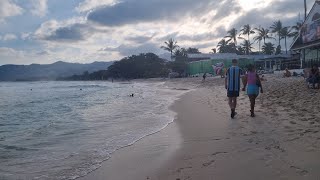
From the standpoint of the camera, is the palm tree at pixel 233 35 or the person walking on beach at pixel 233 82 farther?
the palm tree at pixel 233 35

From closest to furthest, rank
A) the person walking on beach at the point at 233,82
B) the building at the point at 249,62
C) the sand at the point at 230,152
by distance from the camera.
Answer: the sand at the point at 230,152 → the person walking on beach at the point at 233,82 → the building at the point at 249,62

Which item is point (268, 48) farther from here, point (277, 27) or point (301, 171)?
point (301, 171)

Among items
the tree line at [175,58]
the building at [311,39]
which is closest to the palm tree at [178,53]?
the tree line at [175,58]

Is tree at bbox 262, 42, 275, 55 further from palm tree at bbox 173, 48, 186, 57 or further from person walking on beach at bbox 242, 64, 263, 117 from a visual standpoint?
person walking on beach at bbox 242, 64, 263, 117

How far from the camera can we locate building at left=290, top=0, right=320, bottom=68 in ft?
98.1

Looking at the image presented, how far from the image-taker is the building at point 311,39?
29.9 meters

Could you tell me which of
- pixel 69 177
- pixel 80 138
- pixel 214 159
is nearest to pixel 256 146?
pixel 214 159

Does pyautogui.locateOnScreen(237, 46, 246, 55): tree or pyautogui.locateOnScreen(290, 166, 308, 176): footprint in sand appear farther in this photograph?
pyautogui.locateOnScreen(237, 46, 246, 55): tree

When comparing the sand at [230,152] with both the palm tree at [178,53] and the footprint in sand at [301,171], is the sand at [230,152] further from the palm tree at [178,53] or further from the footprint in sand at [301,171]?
the palm tree at [178,53]

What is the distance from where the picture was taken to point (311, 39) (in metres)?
31.0

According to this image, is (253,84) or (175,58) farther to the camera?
(175,58)

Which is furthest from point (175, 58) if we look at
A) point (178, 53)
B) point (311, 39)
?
point (311, 39)

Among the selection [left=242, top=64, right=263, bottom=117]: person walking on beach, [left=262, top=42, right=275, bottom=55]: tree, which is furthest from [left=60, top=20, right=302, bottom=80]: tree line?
[left=242, top=64, right=263, bottom=117]: person walking on beach

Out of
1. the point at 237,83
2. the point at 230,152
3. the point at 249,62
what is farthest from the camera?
the point at 249,62
